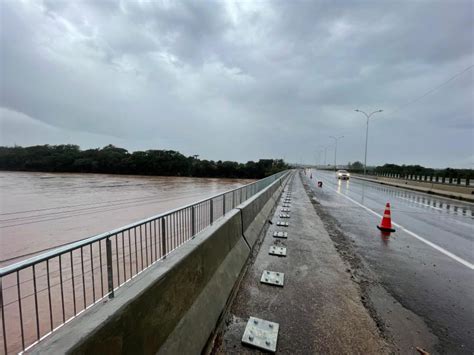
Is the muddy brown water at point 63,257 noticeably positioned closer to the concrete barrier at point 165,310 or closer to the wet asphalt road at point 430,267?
the concrete barrier at point 165,310

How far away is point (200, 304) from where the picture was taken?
290cm

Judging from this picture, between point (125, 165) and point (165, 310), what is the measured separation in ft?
369

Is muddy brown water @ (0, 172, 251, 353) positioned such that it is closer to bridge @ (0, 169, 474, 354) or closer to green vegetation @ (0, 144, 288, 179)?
bridge @ (0, 169, 474, 354)

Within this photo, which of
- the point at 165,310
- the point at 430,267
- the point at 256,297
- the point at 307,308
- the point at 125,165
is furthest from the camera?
the point at 125,165

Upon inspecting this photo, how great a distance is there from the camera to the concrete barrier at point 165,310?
1.58 meters

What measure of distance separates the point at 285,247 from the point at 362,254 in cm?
188

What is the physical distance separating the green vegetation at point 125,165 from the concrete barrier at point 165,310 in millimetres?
99148

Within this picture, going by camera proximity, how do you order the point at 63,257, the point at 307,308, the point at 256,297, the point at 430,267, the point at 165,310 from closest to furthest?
the point at 165,310, the point at 307,308, the point at 256,297, the point at 430,267, the point at 63,257

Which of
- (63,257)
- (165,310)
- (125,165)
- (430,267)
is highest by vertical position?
(165,310)

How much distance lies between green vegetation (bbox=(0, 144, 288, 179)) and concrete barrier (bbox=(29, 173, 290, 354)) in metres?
99.1

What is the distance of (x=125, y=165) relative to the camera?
10362 cm

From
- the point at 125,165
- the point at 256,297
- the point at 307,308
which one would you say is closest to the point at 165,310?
the point at 256,297

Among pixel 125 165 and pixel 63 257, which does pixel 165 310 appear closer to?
pixel 63 257

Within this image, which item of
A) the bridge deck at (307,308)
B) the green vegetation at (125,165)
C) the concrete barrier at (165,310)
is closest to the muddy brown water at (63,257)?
the concrete barrier at (165,310)
